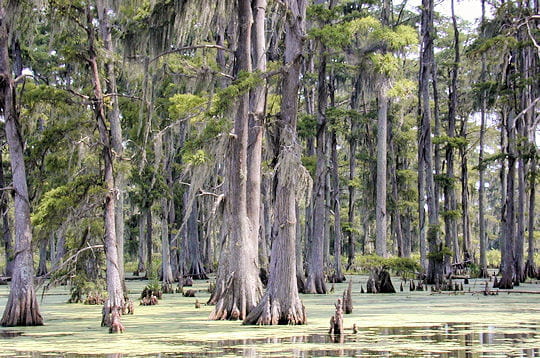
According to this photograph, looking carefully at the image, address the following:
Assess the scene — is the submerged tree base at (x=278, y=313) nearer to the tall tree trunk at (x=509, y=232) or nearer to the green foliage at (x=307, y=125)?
the tall tree trunk at (x=509, y=232)

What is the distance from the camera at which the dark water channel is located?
895cm

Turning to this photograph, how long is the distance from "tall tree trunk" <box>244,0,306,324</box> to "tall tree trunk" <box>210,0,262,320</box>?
4.58 ft

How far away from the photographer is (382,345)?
9781 millimetres

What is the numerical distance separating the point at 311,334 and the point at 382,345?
188 cm

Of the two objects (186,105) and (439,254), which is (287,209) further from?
(439,254)

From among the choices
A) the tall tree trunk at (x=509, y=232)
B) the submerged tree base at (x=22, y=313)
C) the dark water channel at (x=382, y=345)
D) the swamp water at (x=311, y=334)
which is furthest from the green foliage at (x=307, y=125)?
the dark water channel at (x=382, y=345)

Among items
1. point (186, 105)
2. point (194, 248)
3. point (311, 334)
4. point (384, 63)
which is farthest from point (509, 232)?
point (194, 248)

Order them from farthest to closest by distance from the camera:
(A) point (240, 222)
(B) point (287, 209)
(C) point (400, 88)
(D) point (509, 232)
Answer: (C) point (400, 88) → (D) point (509, 232) → (A) point (240, 222) → (B) point (287, 209)

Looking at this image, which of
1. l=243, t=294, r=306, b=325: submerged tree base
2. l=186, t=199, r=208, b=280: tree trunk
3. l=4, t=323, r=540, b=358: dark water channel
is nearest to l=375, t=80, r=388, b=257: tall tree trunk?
l=243, t=294, r=306, b=325: submerged tree base

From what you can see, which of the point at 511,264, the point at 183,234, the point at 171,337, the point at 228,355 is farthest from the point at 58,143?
the point at 183,234

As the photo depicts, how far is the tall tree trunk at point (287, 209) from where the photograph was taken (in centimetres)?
1319

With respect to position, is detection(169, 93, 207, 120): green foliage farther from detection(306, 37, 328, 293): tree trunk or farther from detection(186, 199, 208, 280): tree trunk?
detection(186, 199, 208, 280): tree trunk

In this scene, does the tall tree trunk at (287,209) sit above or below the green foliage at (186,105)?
below

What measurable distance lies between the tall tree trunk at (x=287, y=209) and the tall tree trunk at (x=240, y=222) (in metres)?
1.40
